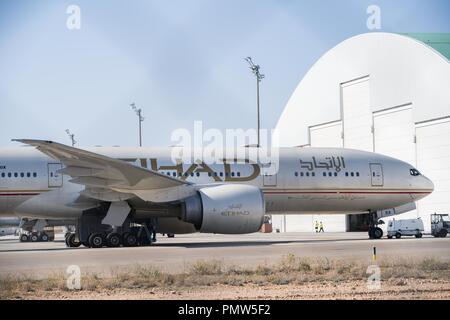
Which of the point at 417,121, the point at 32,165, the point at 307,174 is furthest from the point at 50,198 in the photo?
the point at 417,121

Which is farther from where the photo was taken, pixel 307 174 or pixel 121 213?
pixel 307 174

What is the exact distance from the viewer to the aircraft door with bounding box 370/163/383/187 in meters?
28.8

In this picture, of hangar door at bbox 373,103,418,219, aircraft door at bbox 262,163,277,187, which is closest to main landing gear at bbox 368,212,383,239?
aircraft door at bbox 262,163,277,187

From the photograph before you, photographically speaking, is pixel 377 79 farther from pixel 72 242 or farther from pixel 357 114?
pixel 72 242

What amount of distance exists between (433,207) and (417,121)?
16.4 ft

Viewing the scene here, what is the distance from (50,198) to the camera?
2517cm

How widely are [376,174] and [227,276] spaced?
16.1 meters

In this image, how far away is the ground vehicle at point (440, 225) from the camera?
36.0 m

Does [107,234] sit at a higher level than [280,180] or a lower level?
lower

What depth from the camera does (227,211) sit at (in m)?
23.1

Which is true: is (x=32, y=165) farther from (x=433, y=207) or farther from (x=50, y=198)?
(x=433, y=207)

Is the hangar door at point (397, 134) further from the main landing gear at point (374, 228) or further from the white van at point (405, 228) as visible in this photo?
the main landing gear at point (374, 228)

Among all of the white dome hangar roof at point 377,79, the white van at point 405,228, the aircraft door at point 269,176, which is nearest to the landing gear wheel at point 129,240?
the aircraft door at point 269,176

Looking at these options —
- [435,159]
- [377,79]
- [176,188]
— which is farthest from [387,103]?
[176,188]
